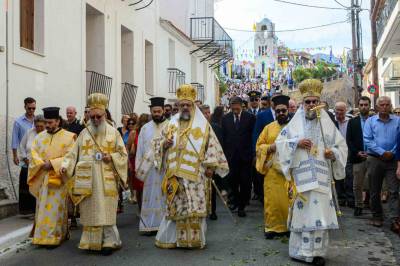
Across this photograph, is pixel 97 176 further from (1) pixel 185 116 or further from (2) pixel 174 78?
(2) pixel 174 78

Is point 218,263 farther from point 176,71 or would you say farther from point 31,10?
point 176,71

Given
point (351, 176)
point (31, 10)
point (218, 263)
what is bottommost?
point (218, 263)

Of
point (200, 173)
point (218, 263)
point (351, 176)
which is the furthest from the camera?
point (351, 176)

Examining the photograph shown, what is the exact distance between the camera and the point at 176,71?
20484 millimetres

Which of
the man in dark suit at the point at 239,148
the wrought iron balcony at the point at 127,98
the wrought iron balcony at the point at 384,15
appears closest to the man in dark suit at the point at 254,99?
the man in dark suit at the point at 239,148

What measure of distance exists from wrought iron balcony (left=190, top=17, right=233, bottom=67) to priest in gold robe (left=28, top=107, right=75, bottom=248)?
1652 cm

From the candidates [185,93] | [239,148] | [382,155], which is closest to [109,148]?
[185,93]

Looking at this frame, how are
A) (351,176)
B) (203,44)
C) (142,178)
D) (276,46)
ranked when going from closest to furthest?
(142,178) < (351,176) < (203,44) < (276,46)

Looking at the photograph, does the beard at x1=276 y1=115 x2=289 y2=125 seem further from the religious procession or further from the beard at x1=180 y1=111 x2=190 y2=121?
the beard at x1=180 y1=111 x2=190 y2=121

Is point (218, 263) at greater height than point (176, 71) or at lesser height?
lesser

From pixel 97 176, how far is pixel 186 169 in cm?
111

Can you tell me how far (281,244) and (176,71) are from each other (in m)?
14.2

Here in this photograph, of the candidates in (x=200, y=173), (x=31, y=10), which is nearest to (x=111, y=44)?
(x=31, y=10)

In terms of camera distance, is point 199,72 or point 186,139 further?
point 199,72
